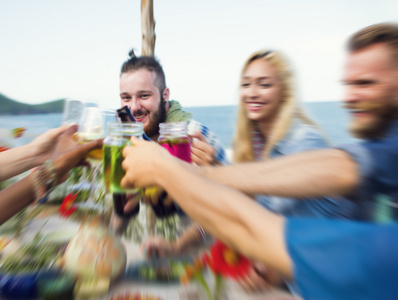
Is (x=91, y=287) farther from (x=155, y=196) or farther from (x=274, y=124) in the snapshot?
(x=274, y=124)

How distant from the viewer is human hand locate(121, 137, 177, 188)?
59cm

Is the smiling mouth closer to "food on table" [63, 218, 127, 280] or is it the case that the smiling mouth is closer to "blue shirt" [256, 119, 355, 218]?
"blue shirt" [256, 119, 355, 218]

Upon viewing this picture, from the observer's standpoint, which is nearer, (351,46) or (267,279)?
(267,279)

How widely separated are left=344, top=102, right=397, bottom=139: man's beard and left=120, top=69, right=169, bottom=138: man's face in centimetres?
144

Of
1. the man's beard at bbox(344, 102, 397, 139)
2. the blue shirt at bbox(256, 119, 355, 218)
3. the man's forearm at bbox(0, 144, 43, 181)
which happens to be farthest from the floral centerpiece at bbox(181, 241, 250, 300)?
the man's forearm at bbox(0, 144, 43, 181)

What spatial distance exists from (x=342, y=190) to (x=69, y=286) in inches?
26.2

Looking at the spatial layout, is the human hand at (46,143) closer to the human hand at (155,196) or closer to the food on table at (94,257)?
the human hand at (155,196)

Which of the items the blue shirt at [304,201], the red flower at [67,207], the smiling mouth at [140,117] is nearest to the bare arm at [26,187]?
the red flower at [67,207]

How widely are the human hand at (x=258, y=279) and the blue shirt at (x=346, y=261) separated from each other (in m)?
Result: 0.23

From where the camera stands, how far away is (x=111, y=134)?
75 cm

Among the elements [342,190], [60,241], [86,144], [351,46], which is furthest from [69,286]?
[351,46]

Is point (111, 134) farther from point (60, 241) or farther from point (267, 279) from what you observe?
point (267, 279)

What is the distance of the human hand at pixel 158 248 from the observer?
75cm

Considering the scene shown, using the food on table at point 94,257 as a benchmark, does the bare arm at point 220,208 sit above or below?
above
